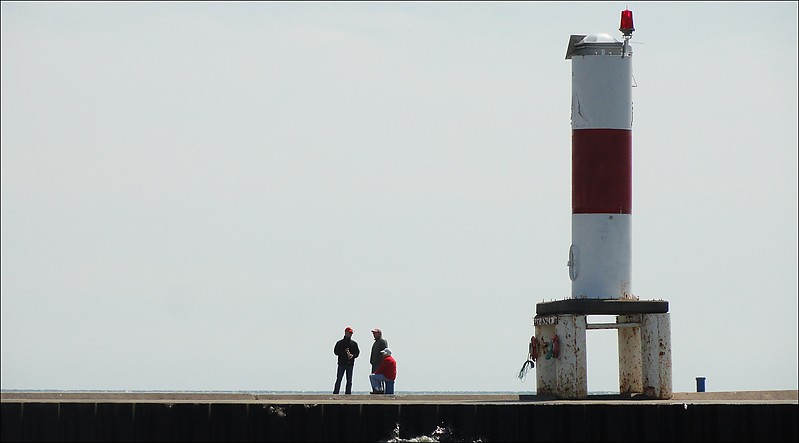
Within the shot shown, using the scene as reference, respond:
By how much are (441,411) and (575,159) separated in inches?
337

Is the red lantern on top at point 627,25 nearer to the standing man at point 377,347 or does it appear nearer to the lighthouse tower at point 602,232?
the lighthouse tower at point 602,232

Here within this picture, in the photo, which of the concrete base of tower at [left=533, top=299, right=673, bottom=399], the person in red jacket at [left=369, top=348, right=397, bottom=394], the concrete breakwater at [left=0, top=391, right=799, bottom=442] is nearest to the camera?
the concrete breakwater at [left=0, top=391, right=799, bottom=442]

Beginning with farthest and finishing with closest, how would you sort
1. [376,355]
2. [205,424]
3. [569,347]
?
1. [376,355]
2. [569,347]
3. [205,424]

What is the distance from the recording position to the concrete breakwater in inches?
938

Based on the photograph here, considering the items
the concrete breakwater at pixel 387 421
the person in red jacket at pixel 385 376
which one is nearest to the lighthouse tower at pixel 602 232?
the person in red jacket at pixel 385 376

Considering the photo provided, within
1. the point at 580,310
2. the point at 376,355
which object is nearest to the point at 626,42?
the point at 580,310

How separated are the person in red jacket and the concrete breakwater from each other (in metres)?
7.33

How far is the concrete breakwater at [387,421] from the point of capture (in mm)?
23812

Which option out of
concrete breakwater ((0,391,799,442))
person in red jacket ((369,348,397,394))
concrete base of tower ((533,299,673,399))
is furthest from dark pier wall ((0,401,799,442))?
person in red jacket ((369,348,397,394))

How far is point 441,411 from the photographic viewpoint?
78.5 ft

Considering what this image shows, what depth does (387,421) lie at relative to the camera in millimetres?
23922

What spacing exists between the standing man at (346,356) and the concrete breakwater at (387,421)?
8.74 metres

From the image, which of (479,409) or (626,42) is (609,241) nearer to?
(626,42)

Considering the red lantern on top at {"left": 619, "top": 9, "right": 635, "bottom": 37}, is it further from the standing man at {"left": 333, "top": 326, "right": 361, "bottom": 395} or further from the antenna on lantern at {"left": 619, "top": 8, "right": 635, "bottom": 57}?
the standing man at {"left": 333, "top": 326, "right": 361, "bottom": 395}
